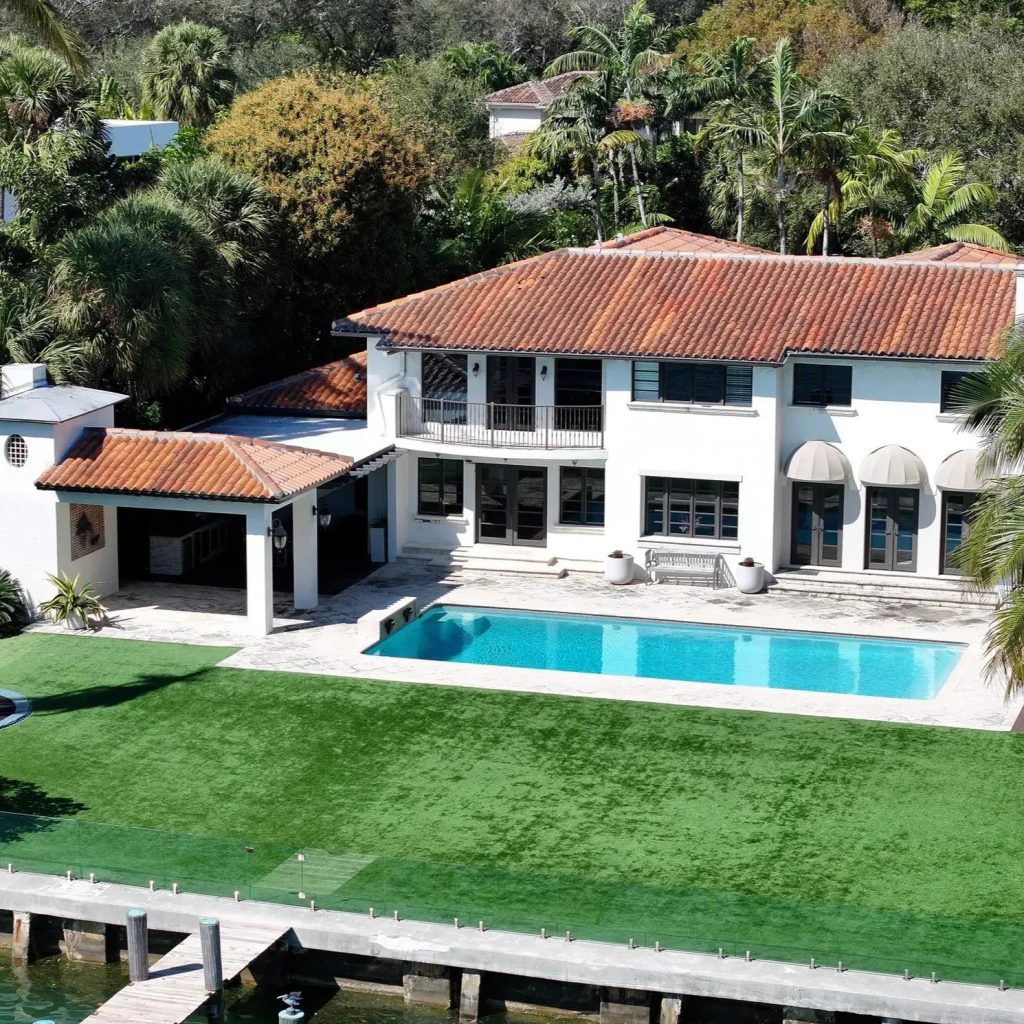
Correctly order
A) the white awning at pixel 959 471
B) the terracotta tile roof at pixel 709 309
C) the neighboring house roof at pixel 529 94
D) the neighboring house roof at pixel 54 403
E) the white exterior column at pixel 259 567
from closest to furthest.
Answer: the white exterior column at pixel 259 567 < the neighboring house roof at pixel 54 403 < the white awning at pixel 959 471 < the terracotta tile roof at pixel 709 309 < the neighboring house roof at pixel 529 94

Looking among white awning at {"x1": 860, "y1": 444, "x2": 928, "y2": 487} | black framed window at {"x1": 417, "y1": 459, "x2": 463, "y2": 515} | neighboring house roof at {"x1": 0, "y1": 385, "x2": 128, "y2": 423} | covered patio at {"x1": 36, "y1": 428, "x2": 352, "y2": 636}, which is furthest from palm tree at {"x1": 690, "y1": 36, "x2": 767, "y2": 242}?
neighboring house roof at {"x1": 0, "y1": 385, "x2": 128, "y2": 423}

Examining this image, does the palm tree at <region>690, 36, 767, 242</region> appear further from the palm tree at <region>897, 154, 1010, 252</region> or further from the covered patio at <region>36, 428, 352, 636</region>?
the covered patio at <region>36, 428, 352, 636</region>

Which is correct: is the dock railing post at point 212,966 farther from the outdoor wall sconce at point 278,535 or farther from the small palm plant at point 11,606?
the small palm plant at point 11,606

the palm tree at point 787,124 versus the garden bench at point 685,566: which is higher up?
the palm tree at point 787,124

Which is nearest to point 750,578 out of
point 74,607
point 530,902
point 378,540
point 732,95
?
point 378,540

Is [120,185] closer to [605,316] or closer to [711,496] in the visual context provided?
[605,316]

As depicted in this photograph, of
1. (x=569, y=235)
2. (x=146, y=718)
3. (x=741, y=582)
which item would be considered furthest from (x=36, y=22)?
(x=569, y=235)

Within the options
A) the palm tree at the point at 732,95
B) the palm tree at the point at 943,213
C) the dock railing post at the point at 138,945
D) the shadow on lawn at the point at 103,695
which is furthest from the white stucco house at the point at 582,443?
the palm tree at the point at 732,95
